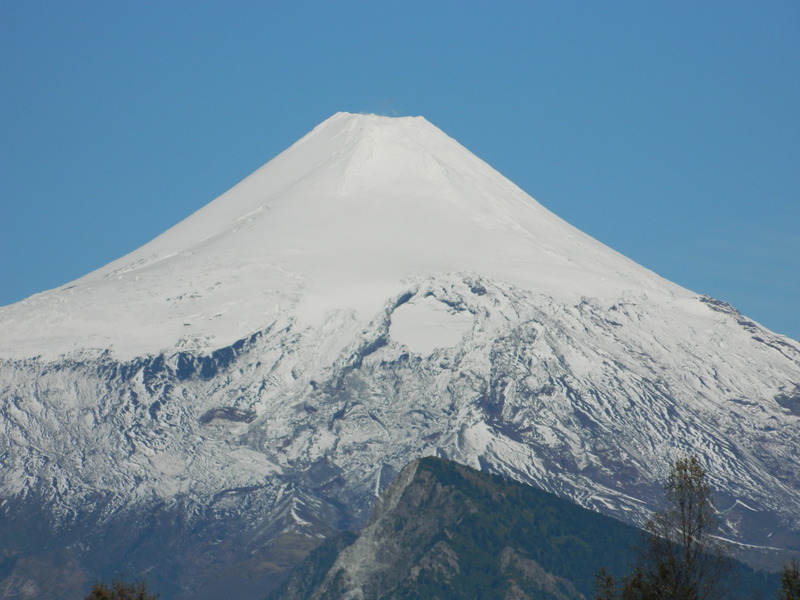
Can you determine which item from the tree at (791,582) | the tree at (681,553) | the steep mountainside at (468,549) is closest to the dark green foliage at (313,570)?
the steep mountainside at (468,549)

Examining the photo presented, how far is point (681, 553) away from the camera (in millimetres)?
57719

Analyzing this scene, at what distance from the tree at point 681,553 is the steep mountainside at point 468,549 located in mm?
82357

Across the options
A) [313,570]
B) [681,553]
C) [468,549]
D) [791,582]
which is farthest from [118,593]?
[313,570]

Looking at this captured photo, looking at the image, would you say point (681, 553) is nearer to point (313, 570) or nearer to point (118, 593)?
point (118, 593)

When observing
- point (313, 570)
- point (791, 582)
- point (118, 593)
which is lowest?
point (118, 593)

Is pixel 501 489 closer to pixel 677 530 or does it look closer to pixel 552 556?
pixel 552 556

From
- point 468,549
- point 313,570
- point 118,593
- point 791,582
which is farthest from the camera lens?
point 313,570

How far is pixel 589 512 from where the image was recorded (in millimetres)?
169750

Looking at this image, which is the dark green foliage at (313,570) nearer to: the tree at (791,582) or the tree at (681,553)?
the tree at (681,553)

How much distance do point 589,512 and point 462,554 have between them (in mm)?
26614

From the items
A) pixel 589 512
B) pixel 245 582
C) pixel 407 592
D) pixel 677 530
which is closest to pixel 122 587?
pixel 677 530

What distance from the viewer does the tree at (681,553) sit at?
2154 inches

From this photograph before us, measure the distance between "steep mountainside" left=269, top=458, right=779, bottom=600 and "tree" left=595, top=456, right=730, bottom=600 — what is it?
8236 centimetres

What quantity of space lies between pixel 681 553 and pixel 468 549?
91656mm
